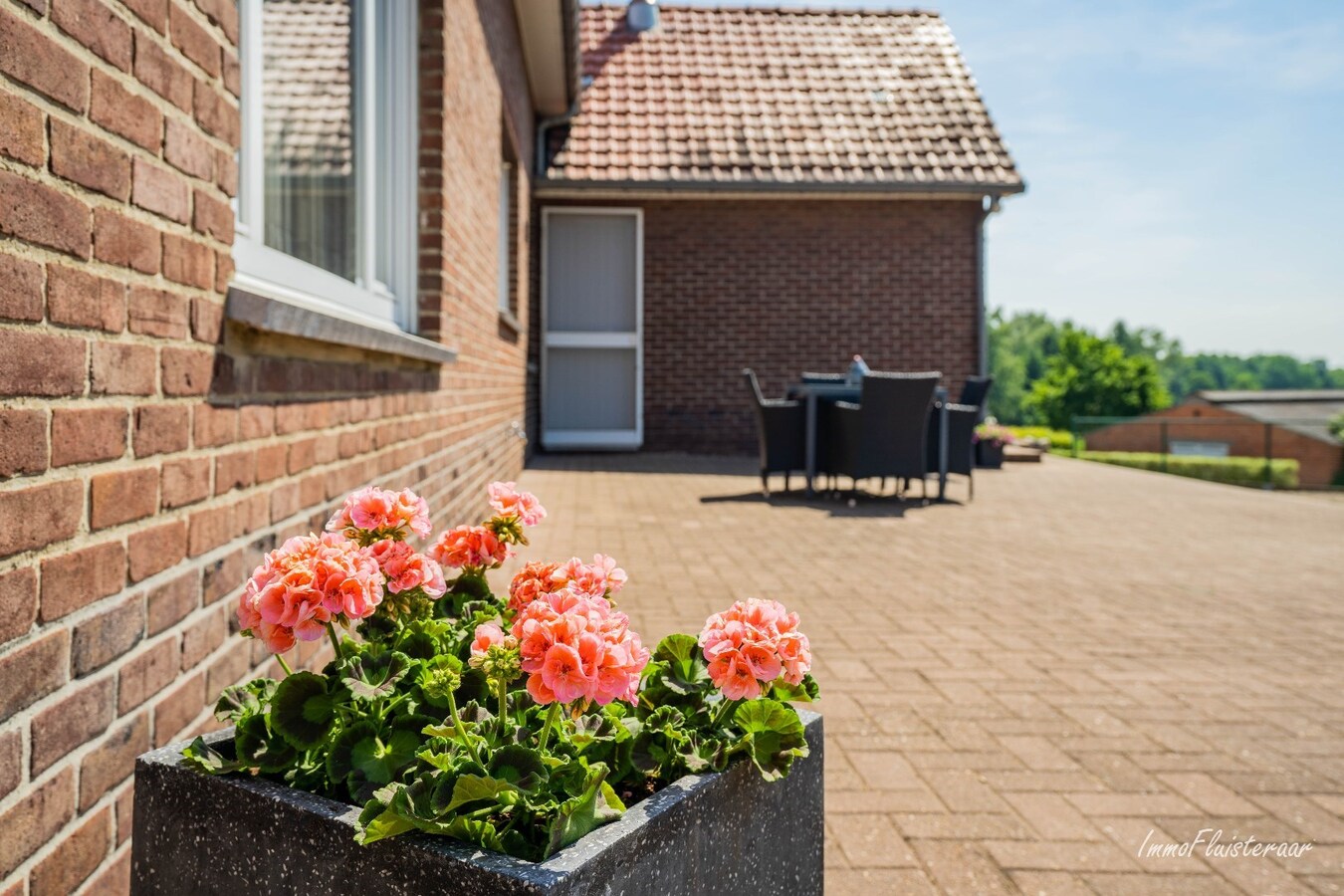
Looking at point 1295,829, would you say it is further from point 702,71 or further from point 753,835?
point 702,71

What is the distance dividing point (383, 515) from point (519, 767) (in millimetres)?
471

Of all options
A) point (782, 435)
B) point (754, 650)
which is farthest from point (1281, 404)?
point (754, 650)

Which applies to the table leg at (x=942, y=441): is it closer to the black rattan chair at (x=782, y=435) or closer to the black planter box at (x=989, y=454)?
the black rattan chair at (x=782, y=435)

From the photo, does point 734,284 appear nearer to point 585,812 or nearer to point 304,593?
point 304,593

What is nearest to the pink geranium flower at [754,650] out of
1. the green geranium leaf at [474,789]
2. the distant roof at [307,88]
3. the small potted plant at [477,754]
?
the small potted plant at [477,754]

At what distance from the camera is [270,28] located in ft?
8.13

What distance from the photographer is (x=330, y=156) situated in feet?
9.91

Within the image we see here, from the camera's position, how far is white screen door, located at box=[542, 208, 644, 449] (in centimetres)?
1108

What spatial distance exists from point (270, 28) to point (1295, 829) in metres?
3.01

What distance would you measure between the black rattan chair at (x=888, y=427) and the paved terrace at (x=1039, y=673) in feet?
1.49

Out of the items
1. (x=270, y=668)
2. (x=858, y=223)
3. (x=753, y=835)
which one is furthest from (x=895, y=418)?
(x=753, y=835)

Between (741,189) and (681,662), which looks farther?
(741,189)

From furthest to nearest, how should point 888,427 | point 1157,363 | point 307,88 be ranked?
1. point 1157,363
2. point 888,427
3. point 307,88

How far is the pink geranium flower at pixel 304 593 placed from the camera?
115 cm
